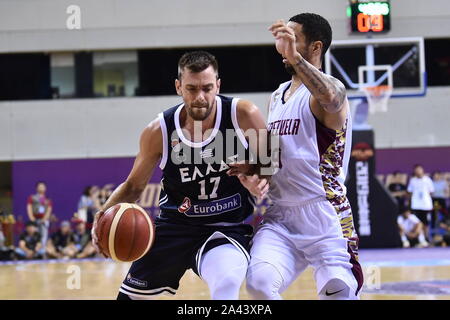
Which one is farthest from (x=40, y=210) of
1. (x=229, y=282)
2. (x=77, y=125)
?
(x=229, y=282)

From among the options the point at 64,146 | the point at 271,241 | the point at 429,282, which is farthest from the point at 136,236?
the point at 64,146

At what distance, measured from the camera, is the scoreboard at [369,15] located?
12703 millimetres

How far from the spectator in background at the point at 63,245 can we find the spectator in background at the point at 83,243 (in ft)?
0.28

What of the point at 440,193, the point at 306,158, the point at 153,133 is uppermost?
the point at 153,133

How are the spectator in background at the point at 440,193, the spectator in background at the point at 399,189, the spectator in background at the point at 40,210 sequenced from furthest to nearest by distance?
1. the spectator in background at the point at 440,193
2. the spectator in background at the point at 399,189
3. the spectator in background at the point at 40,210

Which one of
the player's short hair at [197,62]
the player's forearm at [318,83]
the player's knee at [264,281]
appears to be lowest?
the player's knee at [264,281]

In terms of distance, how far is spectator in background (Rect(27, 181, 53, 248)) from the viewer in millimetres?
15031

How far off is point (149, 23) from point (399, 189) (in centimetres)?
729

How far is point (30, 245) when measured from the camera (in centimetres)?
1498

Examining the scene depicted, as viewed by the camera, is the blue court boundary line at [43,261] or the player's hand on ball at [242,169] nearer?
the player's hand on ball at [242,169]

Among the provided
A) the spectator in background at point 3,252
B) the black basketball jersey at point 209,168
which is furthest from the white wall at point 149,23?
the black basketball jersey at point 209,168

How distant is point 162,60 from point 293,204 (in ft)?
46.2

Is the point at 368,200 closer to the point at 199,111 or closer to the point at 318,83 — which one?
the point at 199,111

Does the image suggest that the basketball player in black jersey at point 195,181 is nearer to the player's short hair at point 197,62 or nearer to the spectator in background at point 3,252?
the player's short hair at point 197,62
